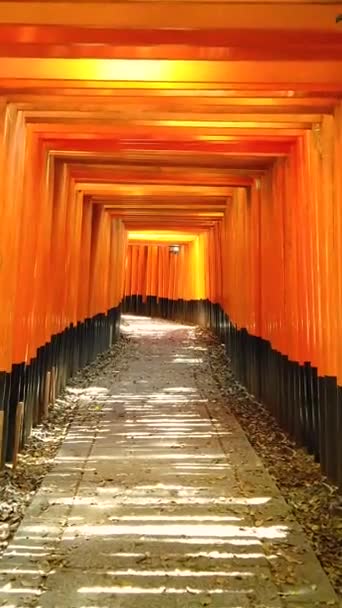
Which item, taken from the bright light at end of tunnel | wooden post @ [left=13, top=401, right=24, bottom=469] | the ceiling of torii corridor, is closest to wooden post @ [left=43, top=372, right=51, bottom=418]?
wooden post @ [left=13, top=401, right=24, bottom=469]

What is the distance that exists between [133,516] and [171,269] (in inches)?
505

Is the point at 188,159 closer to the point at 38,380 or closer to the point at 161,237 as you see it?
the point at 38,380

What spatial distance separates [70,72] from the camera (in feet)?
9.45

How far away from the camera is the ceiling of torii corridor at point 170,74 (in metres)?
2.42

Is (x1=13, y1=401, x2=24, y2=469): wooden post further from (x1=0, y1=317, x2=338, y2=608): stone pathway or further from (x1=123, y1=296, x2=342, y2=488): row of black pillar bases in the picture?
(x1=123, y1=296, x2=342, y2=488): row of black pillar bases

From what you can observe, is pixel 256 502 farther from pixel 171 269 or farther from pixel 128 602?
pixel 171 269

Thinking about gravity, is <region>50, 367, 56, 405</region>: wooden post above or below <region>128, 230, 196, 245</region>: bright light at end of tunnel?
below

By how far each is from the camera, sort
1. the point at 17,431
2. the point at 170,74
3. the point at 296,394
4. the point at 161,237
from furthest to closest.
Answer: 1. the point at 161,237
2. the point at 296,394
3. the point at 17,431
4. the point at 170,74

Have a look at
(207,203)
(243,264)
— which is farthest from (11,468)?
(207,203)

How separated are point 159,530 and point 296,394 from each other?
1.86 metres

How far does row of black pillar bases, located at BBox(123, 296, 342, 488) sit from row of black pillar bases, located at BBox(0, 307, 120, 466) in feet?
6.46

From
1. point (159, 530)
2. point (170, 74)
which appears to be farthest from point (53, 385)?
point (170, 74)

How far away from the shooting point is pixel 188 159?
470cm

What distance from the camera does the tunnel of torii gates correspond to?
8.20 feet
